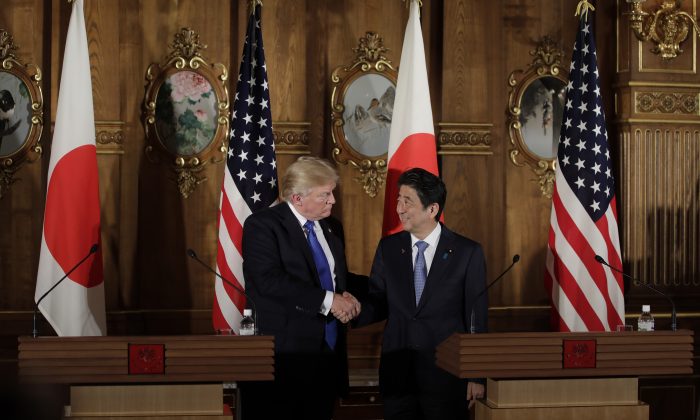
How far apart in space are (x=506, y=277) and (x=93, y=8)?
3.45 meters

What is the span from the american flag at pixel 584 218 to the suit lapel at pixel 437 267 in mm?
1848

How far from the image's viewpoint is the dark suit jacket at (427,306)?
180 inches

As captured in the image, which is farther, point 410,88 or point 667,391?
point 667,391

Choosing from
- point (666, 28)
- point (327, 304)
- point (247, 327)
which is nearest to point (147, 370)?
point (247, 327)

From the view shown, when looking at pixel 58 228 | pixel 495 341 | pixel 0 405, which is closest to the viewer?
pixel 0 405

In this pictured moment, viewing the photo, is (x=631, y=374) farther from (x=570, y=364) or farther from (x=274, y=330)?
(x=274, y=330)

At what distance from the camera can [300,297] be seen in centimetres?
455

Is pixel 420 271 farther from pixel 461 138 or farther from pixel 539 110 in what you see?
pixel 539 110

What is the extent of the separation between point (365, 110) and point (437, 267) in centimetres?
267

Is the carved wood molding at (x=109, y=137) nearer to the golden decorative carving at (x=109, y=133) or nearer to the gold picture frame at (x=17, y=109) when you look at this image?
the golden decorative carving at (x=109, y=133)

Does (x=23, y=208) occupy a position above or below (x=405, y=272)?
above

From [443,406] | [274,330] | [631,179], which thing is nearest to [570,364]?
[443,406]

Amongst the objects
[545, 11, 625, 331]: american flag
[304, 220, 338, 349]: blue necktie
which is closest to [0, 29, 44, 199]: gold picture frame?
[304, 220, 338, 349]: blue necktie

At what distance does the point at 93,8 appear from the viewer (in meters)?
6.66
